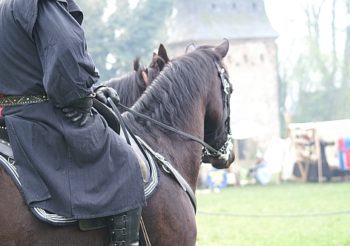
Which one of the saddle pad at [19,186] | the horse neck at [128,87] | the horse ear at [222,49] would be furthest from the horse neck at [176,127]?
the horse neck at [128,87]

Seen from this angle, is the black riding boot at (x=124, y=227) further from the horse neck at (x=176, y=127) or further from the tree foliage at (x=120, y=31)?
the tree foliage at (x=120, y=31)

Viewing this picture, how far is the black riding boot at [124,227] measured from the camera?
4340 mm

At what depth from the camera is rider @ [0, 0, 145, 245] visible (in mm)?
4051

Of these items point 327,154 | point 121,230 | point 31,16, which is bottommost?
point 327,154

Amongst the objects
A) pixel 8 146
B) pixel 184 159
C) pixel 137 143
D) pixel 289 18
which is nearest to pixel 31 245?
pixel 8 146

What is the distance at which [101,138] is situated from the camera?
4266 mm

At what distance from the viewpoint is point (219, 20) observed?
5547 centimetres

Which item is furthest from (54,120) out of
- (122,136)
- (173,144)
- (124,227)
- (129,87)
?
(129,87)

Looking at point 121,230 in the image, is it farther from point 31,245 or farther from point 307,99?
point 307,99

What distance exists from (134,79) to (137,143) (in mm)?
3068

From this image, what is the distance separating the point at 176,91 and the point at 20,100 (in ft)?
4.35

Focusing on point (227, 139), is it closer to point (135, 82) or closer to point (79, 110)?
point (79, 110)

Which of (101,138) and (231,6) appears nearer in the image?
(101,138)

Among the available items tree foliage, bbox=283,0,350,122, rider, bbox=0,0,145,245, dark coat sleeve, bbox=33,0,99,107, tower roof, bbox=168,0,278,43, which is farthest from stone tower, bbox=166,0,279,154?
dark coat sleeve, bbox=33,0,99,107
